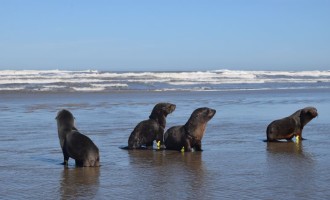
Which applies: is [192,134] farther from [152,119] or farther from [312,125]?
[312,125]

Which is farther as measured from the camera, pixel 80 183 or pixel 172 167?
pixel 172 167

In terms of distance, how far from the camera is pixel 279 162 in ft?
32.8

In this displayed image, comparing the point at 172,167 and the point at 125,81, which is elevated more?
the point at 125,81

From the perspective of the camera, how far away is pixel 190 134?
11781 millimetres

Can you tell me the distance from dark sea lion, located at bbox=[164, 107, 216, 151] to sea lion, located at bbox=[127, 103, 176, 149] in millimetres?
217

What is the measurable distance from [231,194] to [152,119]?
525 centimetres

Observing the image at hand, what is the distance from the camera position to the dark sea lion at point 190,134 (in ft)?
38.4

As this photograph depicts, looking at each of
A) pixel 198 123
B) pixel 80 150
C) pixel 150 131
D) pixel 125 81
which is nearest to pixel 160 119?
pixel 150 131

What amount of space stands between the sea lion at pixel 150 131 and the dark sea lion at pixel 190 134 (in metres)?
0.22

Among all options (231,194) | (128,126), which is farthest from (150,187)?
(128,126)

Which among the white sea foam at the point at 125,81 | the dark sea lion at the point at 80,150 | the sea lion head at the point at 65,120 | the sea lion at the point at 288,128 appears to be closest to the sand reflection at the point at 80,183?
the dark sea lion at the point at 80,150

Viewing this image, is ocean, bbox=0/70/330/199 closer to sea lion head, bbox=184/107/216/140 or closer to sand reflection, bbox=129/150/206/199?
sand reflection, bbox=129/150/206/199

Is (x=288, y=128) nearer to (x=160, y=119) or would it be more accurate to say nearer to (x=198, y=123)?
(x=198, y=123)

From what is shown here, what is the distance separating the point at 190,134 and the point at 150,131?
911mm
